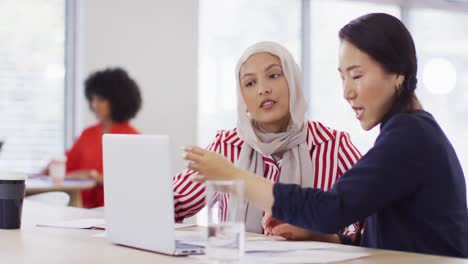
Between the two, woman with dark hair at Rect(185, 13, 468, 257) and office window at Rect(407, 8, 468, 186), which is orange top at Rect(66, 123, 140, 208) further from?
office window at Rect(407, 8, 468, 186)

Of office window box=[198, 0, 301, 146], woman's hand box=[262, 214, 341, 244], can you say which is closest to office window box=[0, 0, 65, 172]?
office window box=[198, 0, 301, 146]

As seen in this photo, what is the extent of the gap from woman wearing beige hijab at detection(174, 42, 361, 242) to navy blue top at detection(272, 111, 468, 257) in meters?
0.63

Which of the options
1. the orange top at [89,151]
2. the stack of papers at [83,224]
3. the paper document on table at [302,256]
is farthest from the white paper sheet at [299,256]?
the orange top at [89,151]

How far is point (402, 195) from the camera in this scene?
174 cm

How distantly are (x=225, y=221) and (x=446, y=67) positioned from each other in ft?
21.2

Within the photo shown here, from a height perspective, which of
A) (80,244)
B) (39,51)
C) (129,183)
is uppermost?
(39,51)

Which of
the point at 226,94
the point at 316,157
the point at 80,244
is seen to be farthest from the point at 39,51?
the point at 80,244

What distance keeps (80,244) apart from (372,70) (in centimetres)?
78

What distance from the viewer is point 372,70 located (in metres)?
1.84

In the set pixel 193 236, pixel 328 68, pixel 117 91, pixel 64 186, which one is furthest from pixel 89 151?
pixel 193 236

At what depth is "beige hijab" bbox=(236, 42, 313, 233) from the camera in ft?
7.99

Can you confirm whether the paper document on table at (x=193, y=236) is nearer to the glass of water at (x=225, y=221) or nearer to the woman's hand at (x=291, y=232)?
the woman's hand at (x=291, y=232)

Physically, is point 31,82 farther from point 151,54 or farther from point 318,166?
point 318,166

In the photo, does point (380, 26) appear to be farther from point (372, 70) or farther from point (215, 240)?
point (215, 240)
